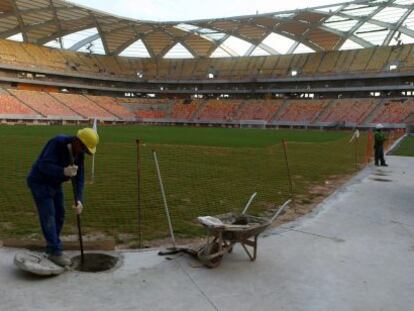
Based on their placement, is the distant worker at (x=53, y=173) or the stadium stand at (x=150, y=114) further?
the stadium stand at (x=150, y=114)

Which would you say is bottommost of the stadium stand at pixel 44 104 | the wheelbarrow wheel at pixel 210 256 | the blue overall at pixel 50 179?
the wheelbarrow wheel at pixel 210 256

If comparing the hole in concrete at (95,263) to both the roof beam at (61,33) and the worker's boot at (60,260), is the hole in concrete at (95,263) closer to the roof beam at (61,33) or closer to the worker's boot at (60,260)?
the worker's boot at (60,260)

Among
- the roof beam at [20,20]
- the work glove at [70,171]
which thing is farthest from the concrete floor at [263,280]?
the roof beam at [20,20]

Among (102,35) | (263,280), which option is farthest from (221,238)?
(102,35)

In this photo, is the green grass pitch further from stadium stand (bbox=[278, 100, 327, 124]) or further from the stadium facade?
stadium stand (bbox=[278, 100, 327, 124])

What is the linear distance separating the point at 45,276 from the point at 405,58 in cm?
7737

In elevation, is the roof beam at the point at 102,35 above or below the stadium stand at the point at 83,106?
above

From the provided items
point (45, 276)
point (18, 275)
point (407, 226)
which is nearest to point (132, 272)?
point (45, 276)

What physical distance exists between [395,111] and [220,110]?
32.8 m

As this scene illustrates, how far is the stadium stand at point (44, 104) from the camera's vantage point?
6756cm

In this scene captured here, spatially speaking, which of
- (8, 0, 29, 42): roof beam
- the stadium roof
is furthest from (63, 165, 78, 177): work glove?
(8, 0, 29, 42): roof beam

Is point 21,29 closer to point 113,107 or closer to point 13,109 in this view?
point 13,109

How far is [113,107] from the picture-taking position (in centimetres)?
8231

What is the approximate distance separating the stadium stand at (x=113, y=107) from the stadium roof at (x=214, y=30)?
12837 millimetres
